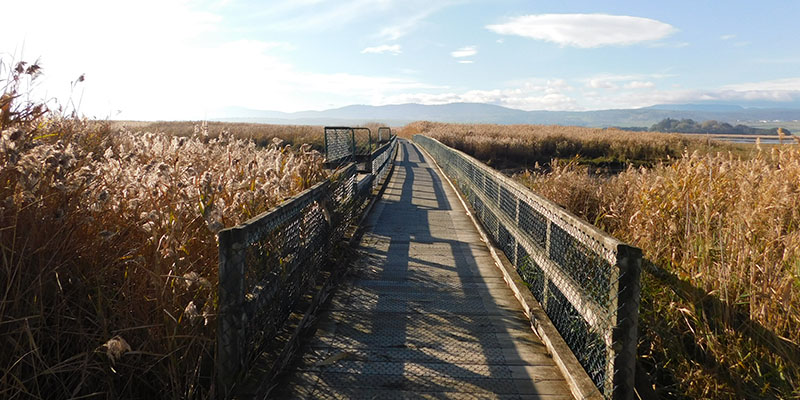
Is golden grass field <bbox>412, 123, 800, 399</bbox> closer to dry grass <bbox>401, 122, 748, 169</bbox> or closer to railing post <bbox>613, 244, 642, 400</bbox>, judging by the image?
railing post <bbox>613, 244, 642, 400</bbox>

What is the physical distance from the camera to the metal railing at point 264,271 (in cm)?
317

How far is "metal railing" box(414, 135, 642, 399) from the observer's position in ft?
10.4

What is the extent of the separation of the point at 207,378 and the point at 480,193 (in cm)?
739

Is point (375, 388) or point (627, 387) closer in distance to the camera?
point (627, 387)

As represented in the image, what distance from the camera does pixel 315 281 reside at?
5.68 meters

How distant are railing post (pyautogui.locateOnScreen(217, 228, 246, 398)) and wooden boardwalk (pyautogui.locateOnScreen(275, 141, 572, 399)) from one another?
418mm

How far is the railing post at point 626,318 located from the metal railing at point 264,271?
2.13m

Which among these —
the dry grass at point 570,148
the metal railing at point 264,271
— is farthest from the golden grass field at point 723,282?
the dry grass at point 570,148

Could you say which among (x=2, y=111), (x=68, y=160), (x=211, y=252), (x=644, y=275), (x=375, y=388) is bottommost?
(x=375, y=388)

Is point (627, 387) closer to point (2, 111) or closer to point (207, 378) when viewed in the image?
point (207, 378)

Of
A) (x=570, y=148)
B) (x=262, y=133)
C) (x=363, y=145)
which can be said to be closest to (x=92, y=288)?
(x=363, y=145)

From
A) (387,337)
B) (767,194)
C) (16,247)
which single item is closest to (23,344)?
A: (16,247)

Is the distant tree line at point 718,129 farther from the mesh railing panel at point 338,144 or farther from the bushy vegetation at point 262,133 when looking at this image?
the bushy vegetation at point 262,133

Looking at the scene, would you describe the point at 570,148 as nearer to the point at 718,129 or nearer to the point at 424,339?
the point at 718,129
